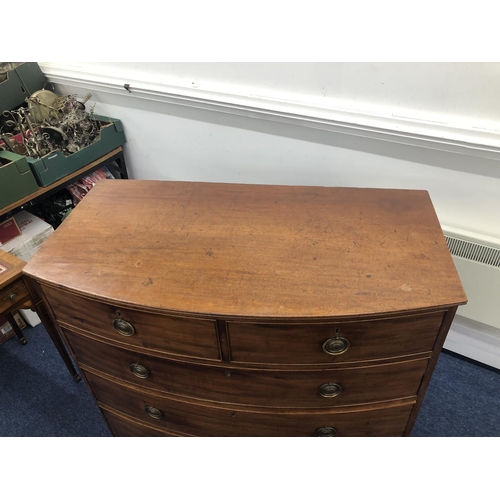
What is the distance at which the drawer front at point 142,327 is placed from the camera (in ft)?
2.82

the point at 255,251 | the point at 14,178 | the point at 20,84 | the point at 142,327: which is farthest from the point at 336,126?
the point at 20,84

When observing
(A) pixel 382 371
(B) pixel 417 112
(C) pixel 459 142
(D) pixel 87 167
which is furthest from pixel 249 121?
(A) pixel 382 371

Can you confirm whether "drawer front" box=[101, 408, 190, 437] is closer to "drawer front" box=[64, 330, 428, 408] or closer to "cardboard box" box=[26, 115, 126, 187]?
"drawer front" box=[64, 330, 428, 408]

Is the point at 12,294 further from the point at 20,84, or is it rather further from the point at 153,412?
the point at 20,84

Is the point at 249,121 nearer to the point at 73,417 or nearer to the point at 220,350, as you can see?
the point at 220,350

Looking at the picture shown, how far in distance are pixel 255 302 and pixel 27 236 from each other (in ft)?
4.19

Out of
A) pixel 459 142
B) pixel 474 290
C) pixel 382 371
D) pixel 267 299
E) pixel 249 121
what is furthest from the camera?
pixel 249 121

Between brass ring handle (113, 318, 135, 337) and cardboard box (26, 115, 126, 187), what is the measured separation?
0.97 meters

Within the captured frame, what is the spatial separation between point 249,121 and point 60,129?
31.8 inches

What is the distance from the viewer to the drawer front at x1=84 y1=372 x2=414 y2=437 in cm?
101

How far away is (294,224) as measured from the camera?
1.01 m

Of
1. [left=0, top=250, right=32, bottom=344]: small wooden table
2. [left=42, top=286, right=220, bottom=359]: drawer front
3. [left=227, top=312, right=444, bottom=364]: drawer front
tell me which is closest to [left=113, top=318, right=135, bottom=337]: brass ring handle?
[left=42, top=286, right=220, bottom=359]: drawer front

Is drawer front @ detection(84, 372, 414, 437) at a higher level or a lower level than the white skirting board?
higher

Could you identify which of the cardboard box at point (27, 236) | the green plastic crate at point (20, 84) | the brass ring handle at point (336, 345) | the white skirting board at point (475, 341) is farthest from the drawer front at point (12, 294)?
the white skirting board at point (475, 341)
